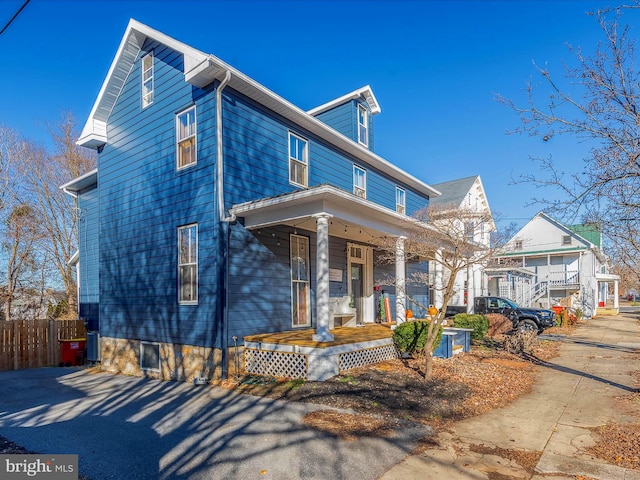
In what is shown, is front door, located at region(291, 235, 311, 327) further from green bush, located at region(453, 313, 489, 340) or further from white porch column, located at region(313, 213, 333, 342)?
green bush, located at region(453, 313, 489, 340)

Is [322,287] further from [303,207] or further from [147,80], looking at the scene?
[147,80]

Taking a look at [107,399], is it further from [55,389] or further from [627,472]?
[627,472]

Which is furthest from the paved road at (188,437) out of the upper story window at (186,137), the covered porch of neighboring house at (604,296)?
the covered porch of neighboring house at (604,296)

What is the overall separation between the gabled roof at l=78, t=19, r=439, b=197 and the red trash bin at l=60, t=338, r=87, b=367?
6129mm

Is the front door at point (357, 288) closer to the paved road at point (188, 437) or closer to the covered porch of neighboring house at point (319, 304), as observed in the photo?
the covered porch of neighboring house at point (319, 304)

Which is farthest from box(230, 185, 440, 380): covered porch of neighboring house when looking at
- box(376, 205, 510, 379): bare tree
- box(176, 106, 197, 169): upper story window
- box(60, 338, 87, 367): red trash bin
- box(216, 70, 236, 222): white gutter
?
box(60, 338, 87, 367): red trash bin

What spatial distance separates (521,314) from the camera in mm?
17812

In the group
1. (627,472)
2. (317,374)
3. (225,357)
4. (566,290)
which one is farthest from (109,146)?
(566,290)

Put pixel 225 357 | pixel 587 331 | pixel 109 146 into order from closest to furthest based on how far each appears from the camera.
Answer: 1. pixel 225 357
2. pixel 109 146
3. pixel 587 331

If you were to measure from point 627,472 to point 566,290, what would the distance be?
95.1 ft

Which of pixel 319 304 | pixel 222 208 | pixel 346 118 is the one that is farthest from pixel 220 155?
pixel 346 118

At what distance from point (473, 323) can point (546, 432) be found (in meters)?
8.29

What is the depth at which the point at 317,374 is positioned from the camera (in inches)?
319

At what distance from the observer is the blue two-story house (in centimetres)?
901
